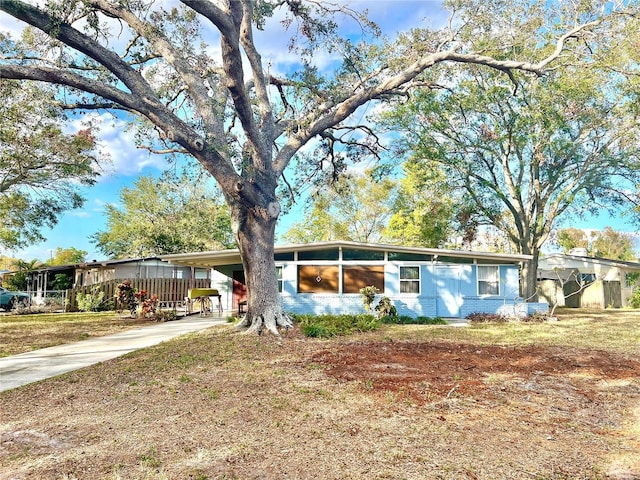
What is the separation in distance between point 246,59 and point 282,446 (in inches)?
454

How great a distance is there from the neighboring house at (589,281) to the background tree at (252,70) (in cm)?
1651

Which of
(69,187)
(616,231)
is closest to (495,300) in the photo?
(69,187)

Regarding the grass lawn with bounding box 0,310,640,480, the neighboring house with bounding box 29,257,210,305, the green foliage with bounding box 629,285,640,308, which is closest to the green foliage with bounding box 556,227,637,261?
the green foliage with bounding box 629,285,640,308

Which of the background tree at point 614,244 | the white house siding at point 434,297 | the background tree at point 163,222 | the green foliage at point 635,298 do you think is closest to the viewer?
the white house siding at point 434,297

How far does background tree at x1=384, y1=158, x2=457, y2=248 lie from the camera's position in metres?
21.0

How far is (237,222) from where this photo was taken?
11234 mm

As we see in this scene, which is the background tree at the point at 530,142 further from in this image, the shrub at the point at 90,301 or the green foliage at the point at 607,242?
the green foliage at the point at 607,242

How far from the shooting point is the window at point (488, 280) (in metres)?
17.8

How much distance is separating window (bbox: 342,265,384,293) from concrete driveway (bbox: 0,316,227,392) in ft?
24.3

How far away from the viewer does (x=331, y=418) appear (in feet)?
14.7

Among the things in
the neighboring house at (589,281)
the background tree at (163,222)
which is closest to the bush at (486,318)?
the neighboring house at (589,281)

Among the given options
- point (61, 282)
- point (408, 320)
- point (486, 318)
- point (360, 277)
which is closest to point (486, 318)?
point (486, 318)

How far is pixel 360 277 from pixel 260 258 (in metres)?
7.08

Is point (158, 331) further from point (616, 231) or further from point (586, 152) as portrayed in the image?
point (616, 231)
